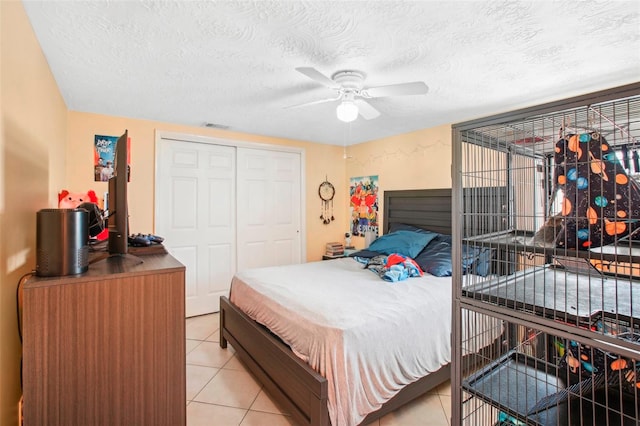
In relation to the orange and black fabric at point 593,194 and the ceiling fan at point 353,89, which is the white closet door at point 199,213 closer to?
the ceiling fan at point 353,89

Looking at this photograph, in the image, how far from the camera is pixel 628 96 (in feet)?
2.68

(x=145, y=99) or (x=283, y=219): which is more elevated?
(x=145, y=99)

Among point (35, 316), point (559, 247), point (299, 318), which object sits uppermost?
point (559, 247)

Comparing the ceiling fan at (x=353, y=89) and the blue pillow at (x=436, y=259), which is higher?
the ceiling fan at (x=353, y=89)

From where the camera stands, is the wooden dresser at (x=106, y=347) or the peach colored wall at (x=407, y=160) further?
the peach colored wall at (x=407, y=160)

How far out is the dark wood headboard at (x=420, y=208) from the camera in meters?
3.50

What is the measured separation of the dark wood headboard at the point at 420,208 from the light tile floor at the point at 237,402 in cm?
173

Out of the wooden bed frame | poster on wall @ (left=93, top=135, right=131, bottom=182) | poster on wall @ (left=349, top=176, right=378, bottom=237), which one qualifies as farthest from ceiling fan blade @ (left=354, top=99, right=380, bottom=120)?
poster on wall @ (left=93, top=135, right=131, bottom=182)

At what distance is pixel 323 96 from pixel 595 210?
2192 mm

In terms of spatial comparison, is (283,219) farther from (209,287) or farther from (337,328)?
(337,328)

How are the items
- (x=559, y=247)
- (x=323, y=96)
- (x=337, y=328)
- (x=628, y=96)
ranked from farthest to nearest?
(x=323, y=96) → (x=337, y=328) → (x=559, y=247) → (x=628, y=96)

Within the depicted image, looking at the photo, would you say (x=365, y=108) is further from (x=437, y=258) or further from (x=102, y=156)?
(x=102, y=156)

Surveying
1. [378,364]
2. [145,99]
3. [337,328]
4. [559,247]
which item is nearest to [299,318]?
[337,328]

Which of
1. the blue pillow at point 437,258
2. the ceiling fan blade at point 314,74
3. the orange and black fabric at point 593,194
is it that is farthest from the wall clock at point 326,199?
the orange and black fabric at point 593,194
